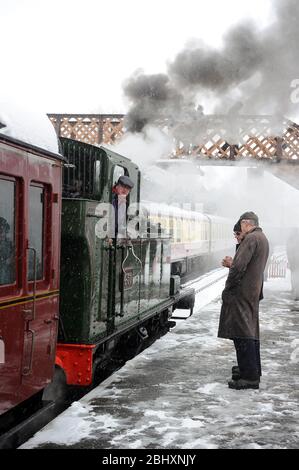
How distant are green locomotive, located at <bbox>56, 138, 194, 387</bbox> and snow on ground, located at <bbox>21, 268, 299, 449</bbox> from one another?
1.42 feet

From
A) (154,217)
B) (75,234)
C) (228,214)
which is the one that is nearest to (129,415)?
(75,234)

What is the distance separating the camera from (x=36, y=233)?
14.4 feet

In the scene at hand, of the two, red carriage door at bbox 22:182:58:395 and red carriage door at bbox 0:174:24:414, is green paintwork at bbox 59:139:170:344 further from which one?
red carriage door at bbox 0:174:24:414

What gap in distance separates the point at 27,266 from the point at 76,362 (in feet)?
5.10

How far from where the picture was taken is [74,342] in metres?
5.36

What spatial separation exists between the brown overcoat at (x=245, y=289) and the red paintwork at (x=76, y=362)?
1.42 m

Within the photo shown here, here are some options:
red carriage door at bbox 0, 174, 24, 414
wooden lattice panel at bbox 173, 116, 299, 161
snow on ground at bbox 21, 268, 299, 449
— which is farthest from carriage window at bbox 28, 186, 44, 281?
wooden lattice panel at bbox 173, 116, 299, 161

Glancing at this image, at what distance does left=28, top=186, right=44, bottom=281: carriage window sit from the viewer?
14.0 feet

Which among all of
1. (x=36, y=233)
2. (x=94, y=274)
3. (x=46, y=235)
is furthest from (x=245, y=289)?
(x=36, y=233)

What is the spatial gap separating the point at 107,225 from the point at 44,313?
1.60 metres

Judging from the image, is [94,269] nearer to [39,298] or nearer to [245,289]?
[39,298]

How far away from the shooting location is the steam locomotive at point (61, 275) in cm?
395
